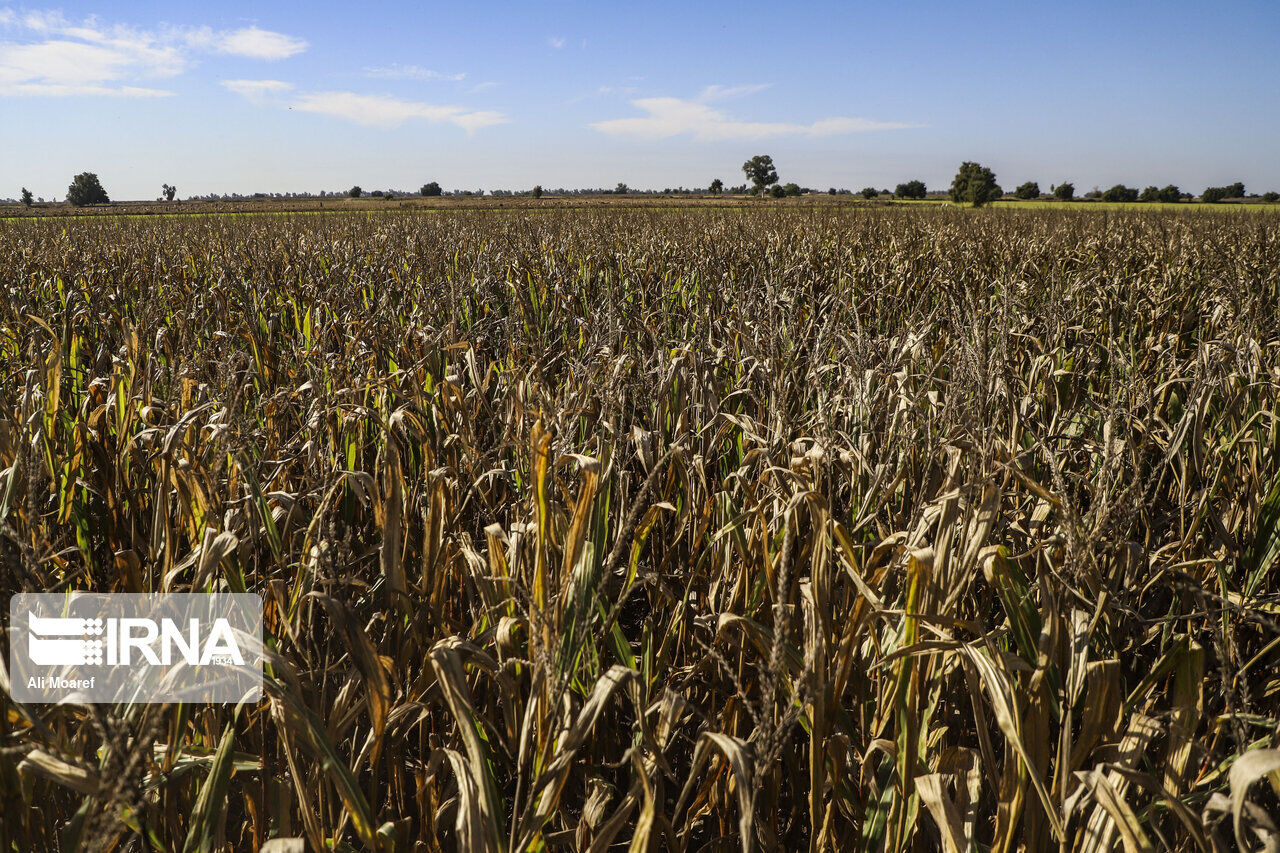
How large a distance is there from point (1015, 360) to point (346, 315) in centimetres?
372

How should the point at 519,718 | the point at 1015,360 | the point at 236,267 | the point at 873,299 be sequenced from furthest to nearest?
the point at 236,267 → the point at 873,299 → the point at 1015,360 → the point at 519,718

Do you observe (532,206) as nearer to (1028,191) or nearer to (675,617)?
(675,617)

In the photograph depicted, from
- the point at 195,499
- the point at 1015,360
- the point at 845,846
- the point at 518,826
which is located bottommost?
the point at 845,846

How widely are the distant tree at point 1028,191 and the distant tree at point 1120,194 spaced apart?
1213cm

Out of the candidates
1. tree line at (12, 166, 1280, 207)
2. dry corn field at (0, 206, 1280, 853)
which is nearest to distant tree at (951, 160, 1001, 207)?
tree line at (12, 166, 1280, 207)

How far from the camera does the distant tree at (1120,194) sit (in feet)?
184

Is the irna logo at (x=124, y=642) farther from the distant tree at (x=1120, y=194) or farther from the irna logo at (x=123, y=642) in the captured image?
the distant tree at (x=1120, y=194)

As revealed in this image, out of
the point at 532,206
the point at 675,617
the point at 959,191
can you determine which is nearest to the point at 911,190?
the point at 959,191

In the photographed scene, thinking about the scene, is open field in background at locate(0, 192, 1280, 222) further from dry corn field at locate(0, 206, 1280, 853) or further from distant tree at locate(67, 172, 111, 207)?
distant tree at locate(67, 172, 111, 207)

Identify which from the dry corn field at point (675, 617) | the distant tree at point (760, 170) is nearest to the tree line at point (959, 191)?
the distant tree at point (760, 170)

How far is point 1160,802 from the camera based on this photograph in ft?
3.56

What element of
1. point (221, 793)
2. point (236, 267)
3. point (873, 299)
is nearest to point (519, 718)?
point (221, 793)

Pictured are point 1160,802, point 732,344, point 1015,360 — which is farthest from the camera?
point 732,344

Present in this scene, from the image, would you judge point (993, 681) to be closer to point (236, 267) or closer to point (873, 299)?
point (873, 299)
